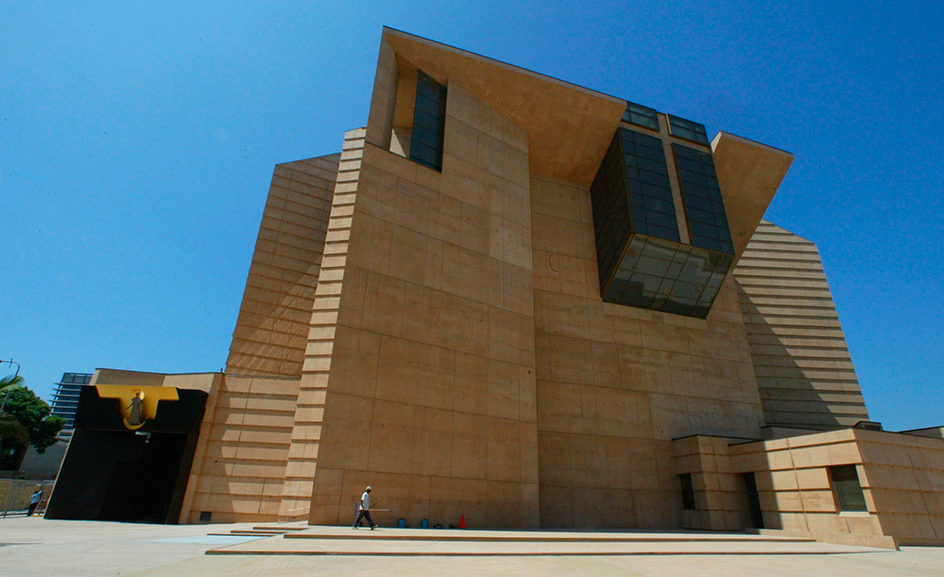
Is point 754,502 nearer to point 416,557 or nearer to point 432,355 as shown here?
point 432,355

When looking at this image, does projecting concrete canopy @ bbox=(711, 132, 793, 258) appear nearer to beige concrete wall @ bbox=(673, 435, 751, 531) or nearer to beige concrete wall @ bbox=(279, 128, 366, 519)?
beige concrete wall @ bbox=(673, 435, 751, 531)

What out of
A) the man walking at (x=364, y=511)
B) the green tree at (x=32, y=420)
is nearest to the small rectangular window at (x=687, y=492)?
the man walking at (x=364, y=511)

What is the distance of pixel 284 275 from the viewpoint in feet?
111

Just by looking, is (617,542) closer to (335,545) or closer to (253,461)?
(335,545)

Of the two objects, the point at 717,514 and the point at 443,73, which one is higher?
the point at 443,73

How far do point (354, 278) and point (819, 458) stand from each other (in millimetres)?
23125

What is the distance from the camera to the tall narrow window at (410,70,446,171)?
27859mm

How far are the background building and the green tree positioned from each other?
137 ft

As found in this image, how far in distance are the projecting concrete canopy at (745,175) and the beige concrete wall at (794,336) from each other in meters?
6.52

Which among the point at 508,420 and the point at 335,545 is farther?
the point at 508,420

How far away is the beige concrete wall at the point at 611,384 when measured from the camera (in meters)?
27.2

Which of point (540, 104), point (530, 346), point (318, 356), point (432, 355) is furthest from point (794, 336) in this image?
point (318, 356)

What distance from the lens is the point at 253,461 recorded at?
74.3 feet

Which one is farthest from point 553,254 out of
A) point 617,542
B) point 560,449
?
point 617,542
